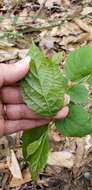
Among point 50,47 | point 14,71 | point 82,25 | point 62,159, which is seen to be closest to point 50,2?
point 82,25

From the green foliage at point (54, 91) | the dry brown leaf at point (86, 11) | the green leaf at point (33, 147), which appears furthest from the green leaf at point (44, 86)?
the dry brown leaf at point (86, 11)

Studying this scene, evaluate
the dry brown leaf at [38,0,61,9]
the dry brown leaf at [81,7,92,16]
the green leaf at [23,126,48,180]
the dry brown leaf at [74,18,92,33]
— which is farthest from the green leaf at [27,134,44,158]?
the dry brown leaf at [38,0,61,9]

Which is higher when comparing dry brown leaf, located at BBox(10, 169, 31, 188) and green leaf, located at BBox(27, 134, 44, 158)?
green leaf, located at BBox(27, 134, 44, 158)

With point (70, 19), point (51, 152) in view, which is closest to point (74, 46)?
point (70, 19)

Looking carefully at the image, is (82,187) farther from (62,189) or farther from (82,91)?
(82,91)

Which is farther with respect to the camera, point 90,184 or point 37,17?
point 37,17

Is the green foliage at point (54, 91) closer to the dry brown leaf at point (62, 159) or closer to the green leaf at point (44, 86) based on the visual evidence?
the green leaf at point (44, 86)

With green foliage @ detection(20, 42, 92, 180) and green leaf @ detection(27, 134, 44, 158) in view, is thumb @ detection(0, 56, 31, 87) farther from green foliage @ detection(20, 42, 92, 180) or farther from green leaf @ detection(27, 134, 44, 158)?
green leaf @ detection(27, 134, 44, 158)
